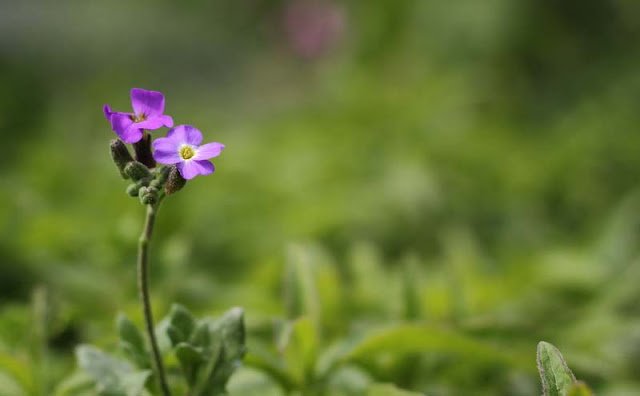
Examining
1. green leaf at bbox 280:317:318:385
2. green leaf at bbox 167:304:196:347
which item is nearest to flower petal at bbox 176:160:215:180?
green leaf at bbox 167:304:196:347

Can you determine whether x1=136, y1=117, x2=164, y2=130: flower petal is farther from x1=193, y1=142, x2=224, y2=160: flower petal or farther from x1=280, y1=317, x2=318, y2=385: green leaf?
x1=280, y1=317, x2=318, y2=385: green leaf

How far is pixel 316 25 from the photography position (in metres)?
3.50

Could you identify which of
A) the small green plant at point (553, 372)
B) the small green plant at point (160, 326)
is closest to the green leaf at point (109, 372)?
the small green plant at point (160, 326)

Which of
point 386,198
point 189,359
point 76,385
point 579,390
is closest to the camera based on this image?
point 579,390

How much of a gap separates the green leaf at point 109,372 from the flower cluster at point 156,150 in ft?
0.75

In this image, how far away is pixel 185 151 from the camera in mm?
679

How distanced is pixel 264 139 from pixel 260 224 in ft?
2.58

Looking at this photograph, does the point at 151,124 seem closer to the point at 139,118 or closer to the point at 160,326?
the point at 139,118

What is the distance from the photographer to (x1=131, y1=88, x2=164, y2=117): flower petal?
2.26 feet

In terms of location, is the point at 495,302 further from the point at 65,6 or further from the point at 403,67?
the point at 65,6

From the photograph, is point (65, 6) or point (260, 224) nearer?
point (260, 224)

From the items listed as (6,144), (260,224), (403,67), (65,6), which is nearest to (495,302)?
(260,224)

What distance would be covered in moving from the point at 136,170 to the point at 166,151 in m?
0.06

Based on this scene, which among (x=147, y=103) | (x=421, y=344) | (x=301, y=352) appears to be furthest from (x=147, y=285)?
(x=421, y=344)
